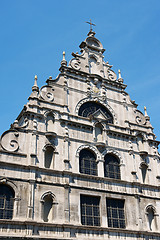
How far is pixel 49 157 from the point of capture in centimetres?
2564

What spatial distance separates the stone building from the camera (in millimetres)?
22531

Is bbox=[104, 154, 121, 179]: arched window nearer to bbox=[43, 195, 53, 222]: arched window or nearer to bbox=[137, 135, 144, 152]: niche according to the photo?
bbox=[137, 135, 144, 152]: niche

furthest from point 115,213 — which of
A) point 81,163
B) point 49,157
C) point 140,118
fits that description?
point 140,118

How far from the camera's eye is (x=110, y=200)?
2620 cm

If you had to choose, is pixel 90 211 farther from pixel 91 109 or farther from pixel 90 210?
pixel 91 109

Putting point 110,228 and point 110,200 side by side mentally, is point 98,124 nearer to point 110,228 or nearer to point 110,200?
point 110,200

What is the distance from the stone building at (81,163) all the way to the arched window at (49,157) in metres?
0.08

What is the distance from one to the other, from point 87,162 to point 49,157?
11.1 ft

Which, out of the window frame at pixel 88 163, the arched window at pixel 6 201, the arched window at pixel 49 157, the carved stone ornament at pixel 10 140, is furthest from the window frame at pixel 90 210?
the carved stone ornament at pixel 10 140

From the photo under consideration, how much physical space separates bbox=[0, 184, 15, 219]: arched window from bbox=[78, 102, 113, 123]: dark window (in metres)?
10.1

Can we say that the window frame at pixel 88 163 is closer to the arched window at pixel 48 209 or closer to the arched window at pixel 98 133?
the arched window at pixel 98 133

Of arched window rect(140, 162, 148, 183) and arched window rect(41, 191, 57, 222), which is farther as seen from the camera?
arched window rect(140, 162, 148, 183)

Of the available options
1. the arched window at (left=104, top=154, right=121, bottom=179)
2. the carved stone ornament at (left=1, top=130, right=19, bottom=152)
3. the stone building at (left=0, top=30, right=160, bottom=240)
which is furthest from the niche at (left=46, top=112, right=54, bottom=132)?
the arched window at (left=104, top=154, right=121, bottom=179)

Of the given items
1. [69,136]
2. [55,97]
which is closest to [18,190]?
[69,136]
